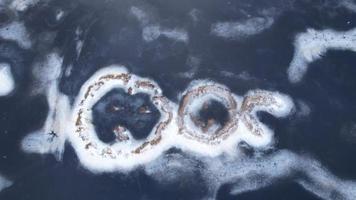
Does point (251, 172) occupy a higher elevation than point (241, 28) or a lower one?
lower

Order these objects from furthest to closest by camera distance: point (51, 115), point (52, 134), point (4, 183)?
point (51, 115) < point (52, 134) < point (4, 183)

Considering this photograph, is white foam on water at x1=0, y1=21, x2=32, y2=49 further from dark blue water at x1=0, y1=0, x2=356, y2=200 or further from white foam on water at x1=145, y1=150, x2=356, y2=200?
white foam on water at x1=145, y1=150, x2=356, y2=200

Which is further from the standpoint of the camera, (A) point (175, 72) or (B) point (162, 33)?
(B) point (162, 33)

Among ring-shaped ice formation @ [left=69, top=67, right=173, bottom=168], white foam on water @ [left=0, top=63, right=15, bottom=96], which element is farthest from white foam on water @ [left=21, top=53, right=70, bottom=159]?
white foam on water @ [left=0, top=63, right=15, bottom=96]

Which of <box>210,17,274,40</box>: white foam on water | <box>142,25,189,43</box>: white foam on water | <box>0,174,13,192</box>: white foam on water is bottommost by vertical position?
<box>0,174,13,192</box>: white foam on water

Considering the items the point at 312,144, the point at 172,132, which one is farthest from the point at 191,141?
the point at 312,144

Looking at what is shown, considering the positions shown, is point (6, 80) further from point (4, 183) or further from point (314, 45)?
point (314, 45)

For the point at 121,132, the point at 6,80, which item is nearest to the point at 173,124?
the point at 121,132
